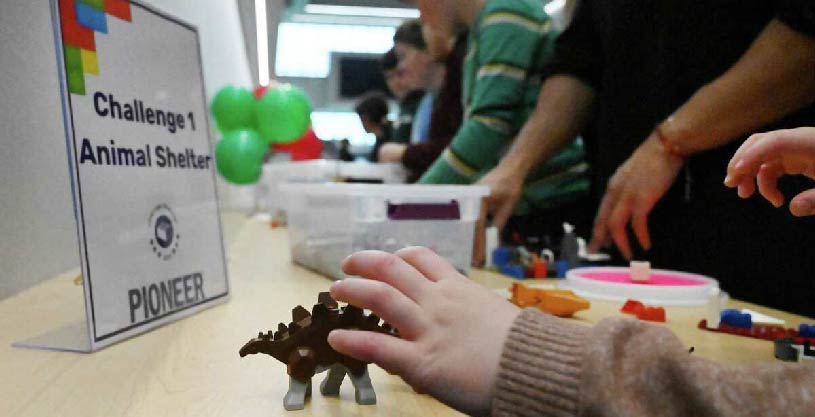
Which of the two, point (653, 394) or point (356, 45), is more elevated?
point (356, 45)

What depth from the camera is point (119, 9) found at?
574 mm

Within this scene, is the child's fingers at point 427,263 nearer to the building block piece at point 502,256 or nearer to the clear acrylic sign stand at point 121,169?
the clear acrylic sign stand at point 121,169

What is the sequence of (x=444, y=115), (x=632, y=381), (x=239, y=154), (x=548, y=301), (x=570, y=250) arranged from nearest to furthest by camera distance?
(x=632, y=381), (x=548, y=301), (x=570, y=250), (x=444, y=115), (x=239, y=154)

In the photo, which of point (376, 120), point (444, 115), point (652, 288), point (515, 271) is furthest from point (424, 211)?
point (376, 120)

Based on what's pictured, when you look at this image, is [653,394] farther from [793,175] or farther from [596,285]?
[596,285]

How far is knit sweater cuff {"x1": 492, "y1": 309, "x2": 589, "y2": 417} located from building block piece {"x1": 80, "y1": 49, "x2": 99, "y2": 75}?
1.27 ft

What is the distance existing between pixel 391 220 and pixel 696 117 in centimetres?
38

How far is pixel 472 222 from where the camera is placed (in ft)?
2.87

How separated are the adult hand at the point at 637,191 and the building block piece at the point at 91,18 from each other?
2.10 feet

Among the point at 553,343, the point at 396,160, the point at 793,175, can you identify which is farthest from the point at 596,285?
the point at 396,160

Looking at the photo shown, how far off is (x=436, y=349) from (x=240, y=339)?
25 centimetres

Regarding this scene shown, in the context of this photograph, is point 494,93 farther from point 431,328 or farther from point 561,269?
point 431,328

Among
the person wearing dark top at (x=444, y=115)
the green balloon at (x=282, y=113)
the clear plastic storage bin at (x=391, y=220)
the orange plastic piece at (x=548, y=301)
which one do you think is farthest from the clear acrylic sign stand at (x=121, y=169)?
the green balloon at (x=282, y=113)

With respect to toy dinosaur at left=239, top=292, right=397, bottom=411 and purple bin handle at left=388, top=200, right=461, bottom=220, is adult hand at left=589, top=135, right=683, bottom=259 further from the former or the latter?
toy dinosaur at left=239, top=292, right=397, bottom=411
